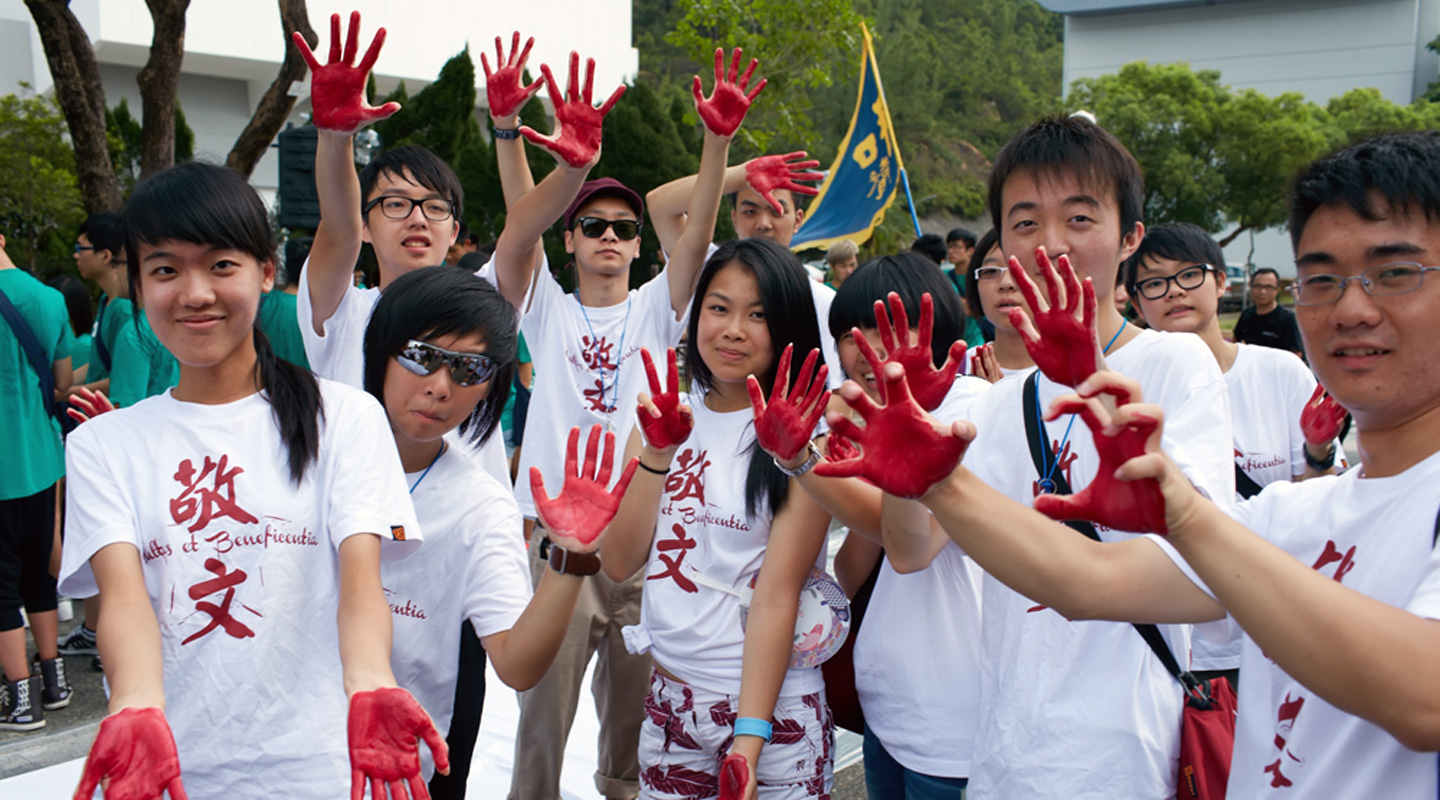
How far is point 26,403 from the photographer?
4285 millimetres

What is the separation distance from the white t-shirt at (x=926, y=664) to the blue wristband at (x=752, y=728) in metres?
0.29

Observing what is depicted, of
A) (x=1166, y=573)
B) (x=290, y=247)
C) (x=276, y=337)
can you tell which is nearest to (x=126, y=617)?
(x=1166, y=573)

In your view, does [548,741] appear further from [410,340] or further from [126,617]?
[126,617]

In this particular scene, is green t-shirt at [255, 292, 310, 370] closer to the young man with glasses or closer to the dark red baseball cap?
the dark red baseball cap

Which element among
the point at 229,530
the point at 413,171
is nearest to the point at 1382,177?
the point at 229,530

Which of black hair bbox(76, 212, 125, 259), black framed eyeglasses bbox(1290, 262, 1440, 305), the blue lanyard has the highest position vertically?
black hair bbox(76, 212, 125, 259)

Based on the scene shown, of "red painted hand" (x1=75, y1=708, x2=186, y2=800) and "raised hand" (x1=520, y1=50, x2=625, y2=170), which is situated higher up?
"raised hand" (x1=520, y1=50, x2=625, y2=170)

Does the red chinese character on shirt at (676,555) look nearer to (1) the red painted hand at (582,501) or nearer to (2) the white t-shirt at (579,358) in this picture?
(1) the red painted hand at (582,501)

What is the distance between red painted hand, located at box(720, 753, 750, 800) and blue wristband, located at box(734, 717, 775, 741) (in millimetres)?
53

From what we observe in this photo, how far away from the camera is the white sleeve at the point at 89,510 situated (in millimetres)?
1659

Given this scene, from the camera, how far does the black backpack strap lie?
72.4 inches

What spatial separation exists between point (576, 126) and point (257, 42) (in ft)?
82.6

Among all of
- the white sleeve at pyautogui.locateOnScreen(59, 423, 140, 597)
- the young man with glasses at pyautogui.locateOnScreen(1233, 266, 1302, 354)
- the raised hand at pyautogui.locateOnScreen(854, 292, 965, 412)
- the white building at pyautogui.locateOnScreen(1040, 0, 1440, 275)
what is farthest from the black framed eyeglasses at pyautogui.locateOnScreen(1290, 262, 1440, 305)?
the white building at pyautogui.locateOnScreen(1040, 0, 1440, 275)

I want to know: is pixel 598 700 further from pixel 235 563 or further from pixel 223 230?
pixel 223 230
